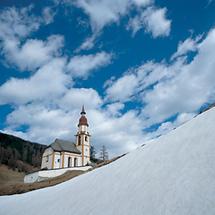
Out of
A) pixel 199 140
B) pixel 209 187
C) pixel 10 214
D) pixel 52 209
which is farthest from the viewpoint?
pixel 10 214

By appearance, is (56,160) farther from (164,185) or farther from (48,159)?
(164,185)

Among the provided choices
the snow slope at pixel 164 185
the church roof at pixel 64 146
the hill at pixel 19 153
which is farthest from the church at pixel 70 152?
the snow slope at pixel 164 185

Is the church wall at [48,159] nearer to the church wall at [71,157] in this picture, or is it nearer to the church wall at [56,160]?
the church wall at [56,160]

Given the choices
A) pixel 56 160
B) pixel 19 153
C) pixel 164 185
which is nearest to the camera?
pixel 164 185

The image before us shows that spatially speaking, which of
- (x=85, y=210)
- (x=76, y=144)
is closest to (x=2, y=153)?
(x=76, y=144)

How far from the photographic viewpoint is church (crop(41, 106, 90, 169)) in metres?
45.9

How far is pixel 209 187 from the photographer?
4070mm

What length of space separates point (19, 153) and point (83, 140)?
→ 59.4 meters

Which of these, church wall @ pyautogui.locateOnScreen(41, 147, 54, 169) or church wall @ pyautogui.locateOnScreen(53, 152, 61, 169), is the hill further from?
church wall @ pyautogui.locateOnScreen(53, 152, 61, 169)

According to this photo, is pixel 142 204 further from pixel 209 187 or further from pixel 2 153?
pixel 2 153

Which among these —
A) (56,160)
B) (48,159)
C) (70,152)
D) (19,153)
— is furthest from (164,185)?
(19,153)

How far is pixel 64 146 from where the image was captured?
160 ft

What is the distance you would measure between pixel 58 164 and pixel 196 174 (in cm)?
4409

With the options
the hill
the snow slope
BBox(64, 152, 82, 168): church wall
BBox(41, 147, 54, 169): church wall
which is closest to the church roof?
BBox(64, 152, 82, 168): church wall
